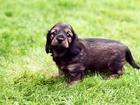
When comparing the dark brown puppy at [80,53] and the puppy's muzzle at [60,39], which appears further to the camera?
the dark brown puppy at [80,53]

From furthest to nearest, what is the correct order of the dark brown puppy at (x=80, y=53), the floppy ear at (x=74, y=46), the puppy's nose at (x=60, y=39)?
the floppy ear at (x=74, y=46) < the dark brown puppy at (x=80, y=53) < the puppy's nose at (x=60, y=39)

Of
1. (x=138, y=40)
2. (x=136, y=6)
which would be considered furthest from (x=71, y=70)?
(x=136, y=6)

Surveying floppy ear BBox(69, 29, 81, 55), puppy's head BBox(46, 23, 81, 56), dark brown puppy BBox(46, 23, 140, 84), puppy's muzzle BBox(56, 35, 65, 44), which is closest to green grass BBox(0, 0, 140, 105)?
dark brown puppy BBox(46, 23, 140, 84)

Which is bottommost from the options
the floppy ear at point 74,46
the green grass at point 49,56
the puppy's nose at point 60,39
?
the green grass at point 49,56

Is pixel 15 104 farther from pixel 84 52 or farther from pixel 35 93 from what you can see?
pixel 84 52

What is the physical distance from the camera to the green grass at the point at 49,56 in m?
4.70

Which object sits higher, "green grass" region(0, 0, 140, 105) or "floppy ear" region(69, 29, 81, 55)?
"floppy ear" region(69, 29, 81, 55)

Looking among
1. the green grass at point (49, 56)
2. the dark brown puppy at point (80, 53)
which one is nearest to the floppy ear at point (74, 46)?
the dark brown puppy at point (80, 53)

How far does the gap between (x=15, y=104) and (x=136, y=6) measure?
21.3ft

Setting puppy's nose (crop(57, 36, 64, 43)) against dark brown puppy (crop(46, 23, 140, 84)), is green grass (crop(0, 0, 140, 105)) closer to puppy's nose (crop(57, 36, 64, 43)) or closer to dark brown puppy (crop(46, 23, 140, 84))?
dark brown puppy (crop(46, 23, 140, 84))

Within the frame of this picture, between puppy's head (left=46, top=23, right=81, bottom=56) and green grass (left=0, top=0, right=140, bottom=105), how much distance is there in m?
0.56

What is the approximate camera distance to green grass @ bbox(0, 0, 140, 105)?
4.70 m

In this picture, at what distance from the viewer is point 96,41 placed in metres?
5.41

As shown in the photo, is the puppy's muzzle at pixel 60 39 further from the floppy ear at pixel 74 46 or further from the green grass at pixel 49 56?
the green grass at pixel 49 56
